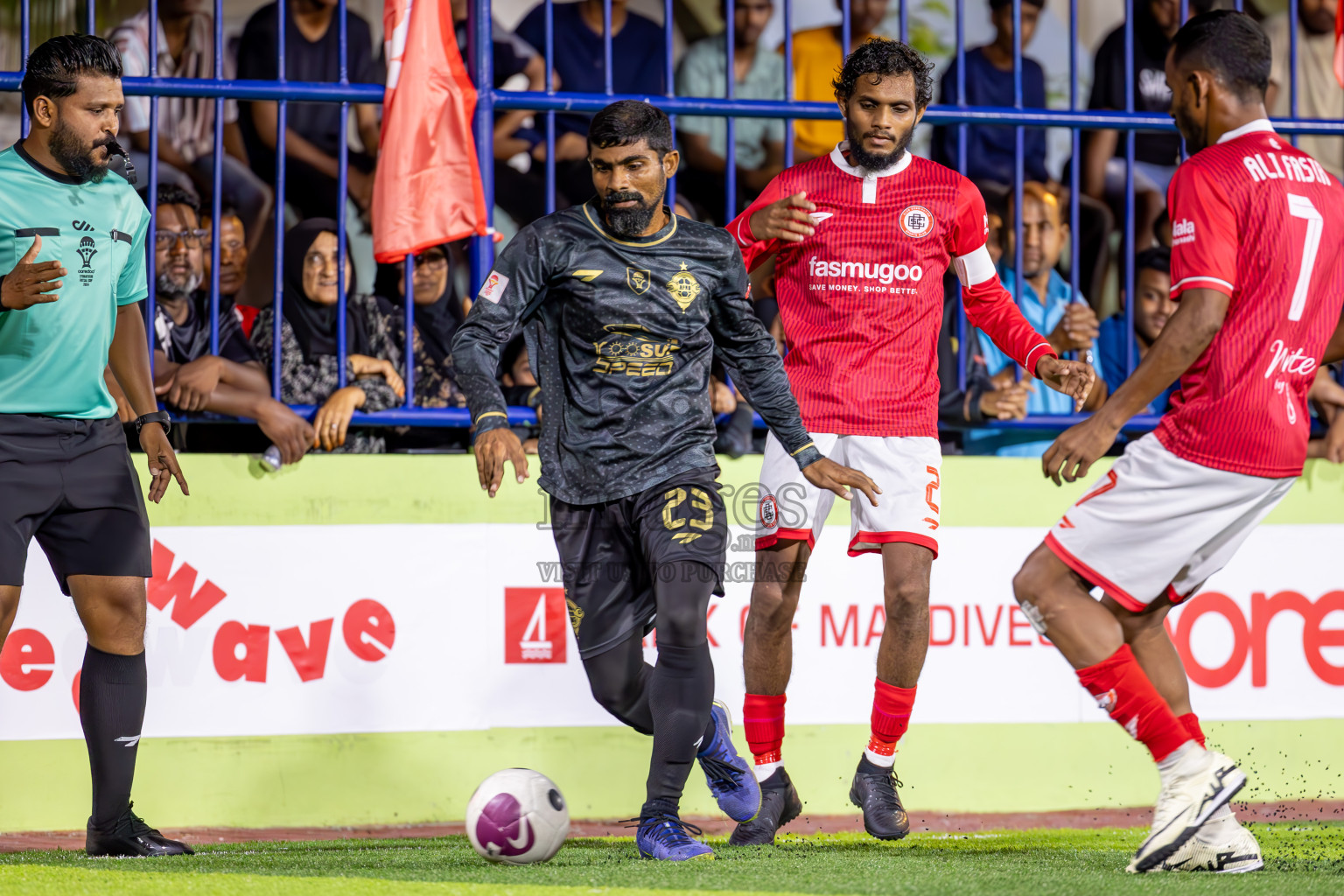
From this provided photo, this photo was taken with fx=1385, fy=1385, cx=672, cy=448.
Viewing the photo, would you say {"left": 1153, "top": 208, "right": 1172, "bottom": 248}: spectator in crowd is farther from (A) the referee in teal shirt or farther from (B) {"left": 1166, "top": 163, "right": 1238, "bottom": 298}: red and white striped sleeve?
(A) the referee in teal shirt

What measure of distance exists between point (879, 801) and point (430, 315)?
112 inches

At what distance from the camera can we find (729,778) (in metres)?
4.59

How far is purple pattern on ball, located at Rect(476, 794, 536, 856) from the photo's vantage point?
12.9 ft

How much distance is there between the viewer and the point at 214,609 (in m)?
5.25

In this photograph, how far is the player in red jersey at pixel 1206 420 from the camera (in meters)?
3.72

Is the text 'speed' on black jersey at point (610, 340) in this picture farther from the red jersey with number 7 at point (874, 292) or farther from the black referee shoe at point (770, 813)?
the black referee shoe at point (770, 813)

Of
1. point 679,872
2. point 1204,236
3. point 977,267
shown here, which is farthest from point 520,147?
point 679,872

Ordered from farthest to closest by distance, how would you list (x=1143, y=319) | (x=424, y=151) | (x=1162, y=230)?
(x=1162, y=230), (x=1143, y=319), (x=424, y=151)

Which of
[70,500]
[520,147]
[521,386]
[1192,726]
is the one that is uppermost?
[520,147]

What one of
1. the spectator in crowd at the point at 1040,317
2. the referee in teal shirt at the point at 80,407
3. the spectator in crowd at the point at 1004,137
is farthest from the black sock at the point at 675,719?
the spectator in crowd at the point at 1004,137

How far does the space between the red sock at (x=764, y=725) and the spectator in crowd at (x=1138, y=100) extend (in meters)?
3.75

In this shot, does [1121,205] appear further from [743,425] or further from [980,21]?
[743,425]

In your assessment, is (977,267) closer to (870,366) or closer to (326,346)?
(870,366)

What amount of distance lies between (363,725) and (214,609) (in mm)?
716
